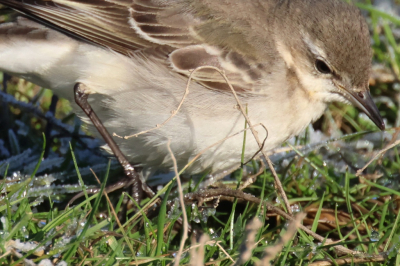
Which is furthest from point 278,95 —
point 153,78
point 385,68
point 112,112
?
point 385,68

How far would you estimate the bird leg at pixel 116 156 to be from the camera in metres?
4.73

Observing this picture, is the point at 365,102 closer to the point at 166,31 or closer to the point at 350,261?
the point at 350,261

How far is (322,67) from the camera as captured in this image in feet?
16.0

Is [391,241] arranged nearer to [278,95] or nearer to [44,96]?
[278,95]

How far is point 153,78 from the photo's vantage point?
15.2ft

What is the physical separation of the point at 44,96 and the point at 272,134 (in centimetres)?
357

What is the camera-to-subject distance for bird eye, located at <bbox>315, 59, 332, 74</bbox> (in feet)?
15.9

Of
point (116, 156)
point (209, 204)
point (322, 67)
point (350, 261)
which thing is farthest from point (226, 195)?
point (322, 67)

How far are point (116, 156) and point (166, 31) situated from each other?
1.25m

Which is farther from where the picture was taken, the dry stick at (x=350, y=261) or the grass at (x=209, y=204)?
the dry stick at (x=350, y=261)

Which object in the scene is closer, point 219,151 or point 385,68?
point 219,151

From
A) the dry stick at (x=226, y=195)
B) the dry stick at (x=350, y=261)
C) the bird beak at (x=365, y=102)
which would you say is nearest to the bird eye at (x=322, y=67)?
the bird beak at (x=365, y=102)

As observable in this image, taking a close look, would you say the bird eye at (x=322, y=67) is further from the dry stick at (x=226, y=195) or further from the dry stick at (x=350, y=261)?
the dry stick at (x=350, y=261)

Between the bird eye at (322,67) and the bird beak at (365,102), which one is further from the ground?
the bird eye at (322,67)
